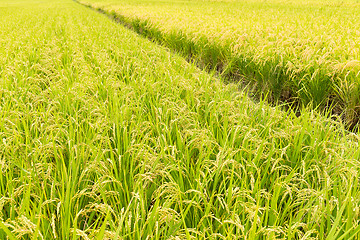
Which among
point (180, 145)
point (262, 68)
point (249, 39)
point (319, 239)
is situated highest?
point (249, 39)

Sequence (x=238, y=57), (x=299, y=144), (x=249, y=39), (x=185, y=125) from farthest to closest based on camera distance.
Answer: (x=249, y=39)
(x=238, y=57)
(x=185, y=125)
(x=299, y=144)

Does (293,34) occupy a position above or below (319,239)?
above

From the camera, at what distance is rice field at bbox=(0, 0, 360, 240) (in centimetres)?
113

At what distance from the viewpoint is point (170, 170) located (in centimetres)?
136

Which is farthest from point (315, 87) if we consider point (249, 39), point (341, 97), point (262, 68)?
point (249, 39)

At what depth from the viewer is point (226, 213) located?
1.25 m

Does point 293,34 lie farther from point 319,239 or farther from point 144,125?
point 319,239

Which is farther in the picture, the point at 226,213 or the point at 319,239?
the point at 226,213

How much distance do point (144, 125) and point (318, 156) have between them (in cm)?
123

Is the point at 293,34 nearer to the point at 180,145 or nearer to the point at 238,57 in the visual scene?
the point at 238,57

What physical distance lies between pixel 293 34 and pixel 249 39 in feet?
2.74

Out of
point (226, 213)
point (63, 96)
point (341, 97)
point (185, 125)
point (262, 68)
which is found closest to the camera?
point (226, 213)

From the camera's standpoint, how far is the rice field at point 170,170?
1.13m

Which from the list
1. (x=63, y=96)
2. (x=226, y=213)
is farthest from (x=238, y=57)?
(x=226, y=213)
